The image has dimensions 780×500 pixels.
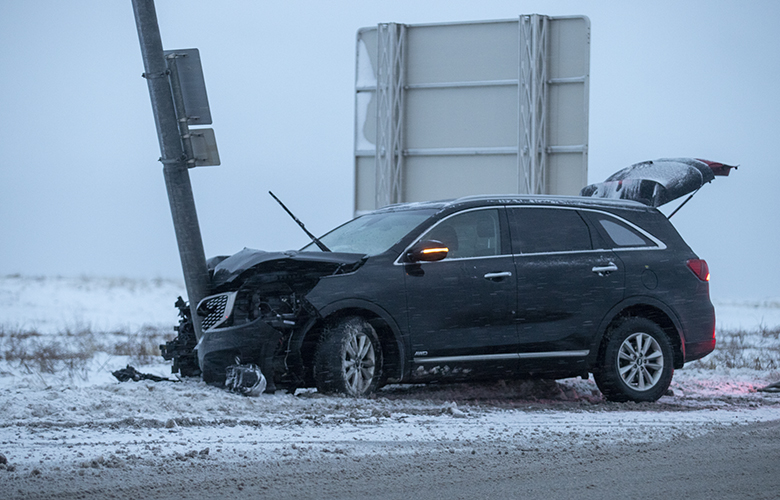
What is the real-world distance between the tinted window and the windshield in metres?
1.82

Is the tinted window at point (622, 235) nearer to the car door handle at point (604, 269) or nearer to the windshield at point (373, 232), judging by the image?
the car door handle at point (604, 269)

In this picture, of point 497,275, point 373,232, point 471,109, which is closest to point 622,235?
point 497,275

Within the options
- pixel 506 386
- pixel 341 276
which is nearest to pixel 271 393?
pixel 341 276

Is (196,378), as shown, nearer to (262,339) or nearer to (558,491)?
(262,339)

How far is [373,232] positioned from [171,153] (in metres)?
2.17

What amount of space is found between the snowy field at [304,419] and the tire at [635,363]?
18cm

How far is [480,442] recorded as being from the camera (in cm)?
Answer: 631

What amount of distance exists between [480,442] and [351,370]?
1838 millimetres

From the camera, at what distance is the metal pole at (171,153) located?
9.07 metres

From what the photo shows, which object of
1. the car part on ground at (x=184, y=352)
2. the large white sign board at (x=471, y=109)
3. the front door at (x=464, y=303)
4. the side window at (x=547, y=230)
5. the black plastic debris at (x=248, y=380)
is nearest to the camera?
the black plastic debris at (x=248, y=380)

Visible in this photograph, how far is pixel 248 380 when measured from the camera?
7664mm

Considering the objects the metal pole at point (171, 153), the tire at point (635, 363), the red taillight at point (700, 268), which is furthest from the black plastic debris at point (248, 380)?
the red taillight at point (700, 268)

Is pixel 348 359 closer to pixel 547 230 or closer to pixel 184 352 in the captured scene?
pixel 184 352

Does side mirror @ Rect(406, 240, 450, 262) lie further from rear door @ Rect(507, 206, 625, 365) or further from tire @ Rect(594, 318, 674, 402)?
tire @ Rect(594, 318, 674, 402)
